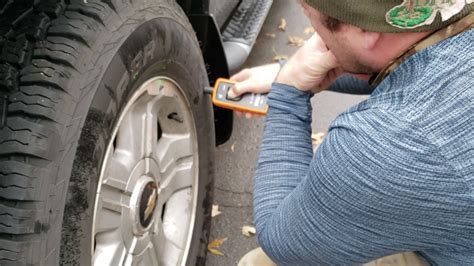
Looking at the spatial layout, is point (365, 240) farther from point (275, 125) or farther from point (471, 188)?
point (275, 125)

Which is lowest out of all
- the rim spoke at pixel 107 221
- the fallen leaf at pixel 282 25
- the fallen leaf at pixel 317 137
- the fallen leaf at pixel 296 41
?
the rim spoke at pixel 107 221

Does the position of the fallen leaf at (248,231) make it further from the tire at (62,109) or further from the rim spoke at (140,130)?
the tire at (62,109)

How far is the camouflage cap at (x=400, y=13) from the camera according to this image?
4.11 ft

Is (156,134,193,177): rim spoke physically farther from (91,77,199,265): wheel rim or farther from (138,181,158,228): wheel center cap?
(138,181,158,228): wheel center cap

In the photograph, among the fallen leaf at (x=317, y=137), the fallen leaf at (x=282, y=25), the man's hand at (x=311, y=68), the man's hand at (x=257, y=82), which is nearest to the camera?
the man's hand at (x=311, y=68)

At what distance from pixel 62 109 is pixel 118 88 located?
0.72 ft

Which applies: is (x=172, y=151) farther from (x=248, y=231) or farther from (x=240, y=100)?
(x=248, y=231)

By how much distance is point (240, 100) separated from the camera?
82.1 inches

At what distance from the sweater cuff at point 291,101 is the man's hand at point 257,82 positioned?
0.54 ft

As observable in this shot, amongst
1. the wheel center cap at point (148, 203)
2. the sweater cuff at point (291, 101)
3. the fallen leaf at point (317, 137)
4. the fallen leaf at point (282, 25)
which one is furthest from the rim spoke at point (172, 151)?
the fallen leaf at point (282, 25)

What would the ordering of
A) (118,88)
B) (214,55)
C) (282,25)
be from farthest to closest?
(282,25) < (214,55) < (118,88)

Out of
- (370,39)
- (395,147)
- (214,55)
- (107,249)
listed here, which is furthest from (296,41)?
(395,147)

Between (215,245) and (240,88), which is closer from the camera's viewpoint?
(240,88)

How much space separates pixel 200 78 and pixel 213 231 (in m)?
1.04
